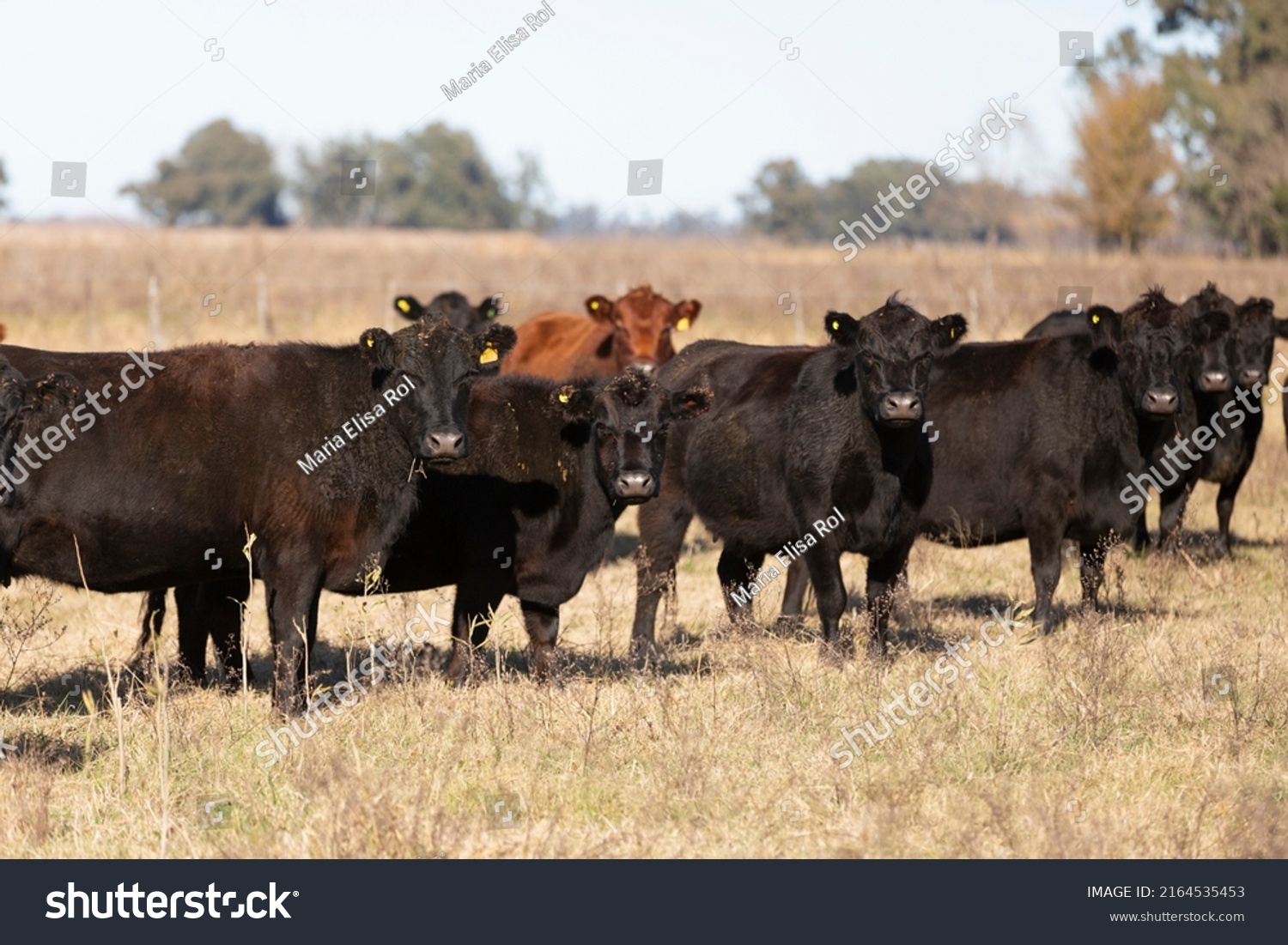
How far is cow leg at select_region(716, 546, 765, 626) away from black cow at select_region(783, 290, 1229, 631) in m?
1.14

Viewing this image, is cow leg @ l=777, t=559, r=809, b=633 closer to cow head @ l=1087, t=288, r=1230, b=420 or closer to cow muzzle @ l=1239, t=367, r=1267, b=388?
cow head @ l=1087, t=288, r=1230, b=420

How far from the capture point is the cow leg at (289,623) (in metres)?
7.03

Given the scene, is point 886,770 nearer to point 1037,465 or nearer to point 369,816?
point 369,816

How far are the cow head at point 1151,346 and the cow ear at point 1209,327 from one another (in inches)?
3.6

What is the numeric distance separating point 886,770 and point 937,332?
10.5 ft

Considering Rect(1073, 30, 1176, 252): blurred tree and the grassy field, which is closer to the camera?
the grassy field

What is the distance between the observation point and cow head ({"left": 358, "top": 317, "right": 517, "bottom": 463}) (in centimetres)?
712

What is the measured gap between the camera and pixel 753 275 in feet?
123

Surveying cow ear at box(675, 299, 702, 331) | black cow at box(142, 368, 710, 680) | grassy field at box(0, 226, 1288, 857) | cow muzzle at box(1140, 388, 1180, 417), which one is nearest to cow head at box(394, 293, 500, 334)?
cow ear at box(675, 299, 702, 331)

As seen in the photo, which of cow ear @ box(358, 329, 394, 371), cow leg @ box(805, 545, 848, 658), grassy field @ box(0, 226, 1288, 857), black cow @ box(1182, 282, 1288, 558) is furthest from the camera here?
black cow @ box(1182, 282, 1288, 558)

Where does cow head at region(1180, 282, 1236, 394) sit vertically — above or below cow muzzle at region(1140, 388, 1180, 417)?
above

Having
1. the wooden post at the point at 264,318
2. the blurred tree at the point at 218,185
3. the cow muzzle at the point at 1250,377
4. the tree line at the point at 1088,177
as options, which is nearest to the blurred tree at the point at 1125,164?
the tree line at the point at 1088,177

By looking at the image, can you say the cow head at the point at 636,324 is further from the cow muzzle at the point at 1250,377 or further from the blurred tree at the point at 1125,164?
the blurred tree at the point at 1125,164

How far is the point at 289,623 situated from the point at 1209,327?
22.7ft
